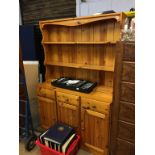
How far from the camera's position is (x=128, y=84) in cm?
126

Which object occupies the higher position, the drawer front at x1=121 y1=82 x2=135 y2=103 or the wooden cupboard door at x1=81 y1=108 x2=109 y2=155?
the drawer front at x1=121 y1=82 x2=135 y2=103

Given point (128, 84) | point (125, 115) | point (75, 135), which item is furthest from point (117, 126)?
point (75, 135)

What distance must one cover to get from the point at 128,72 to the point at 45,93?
122 centimetres

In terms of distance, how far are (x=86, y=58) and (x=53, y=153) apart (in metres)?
1.23

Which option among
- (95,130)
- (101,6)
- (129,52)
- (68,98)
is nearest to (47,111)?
(68,98)

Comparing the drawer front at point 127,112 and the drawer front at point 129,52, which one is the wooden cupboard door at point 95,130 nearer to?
the drawer front at point 127,112

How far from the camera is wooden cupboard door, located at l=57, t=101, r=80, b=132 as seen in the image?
187 centimetres

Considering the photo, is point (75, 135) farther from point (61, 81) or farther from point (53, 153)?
point (61, 81)

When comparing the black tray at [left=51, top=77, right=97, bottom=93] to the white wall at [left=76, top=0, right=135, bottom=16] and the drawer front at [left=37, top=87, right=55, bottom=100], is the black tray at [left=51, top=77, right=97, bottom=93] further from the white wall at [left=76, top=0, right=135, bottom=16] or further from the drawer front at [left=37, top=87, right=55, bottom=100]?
the white wall at [left=76, top=0, right=135, bottom=16]

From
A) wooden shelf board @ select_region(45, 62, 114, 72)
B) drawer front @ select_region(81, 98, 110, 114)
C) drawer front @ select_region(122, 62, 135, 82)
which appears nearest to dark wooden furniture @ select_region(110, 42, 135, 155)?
drawer front @ select_region(122, 62, 135, 82)

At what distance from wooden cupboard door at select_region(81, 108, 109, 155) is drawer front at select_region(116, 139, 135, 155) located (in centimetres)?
23

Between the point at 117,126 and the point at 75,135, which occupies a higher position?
the point at 117,126

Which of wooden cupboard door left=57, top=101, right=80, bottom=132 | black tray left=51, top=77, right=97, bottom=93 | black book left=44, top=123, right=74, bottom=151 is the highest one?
black tray left=51, top=77, right=97, bottom=93
